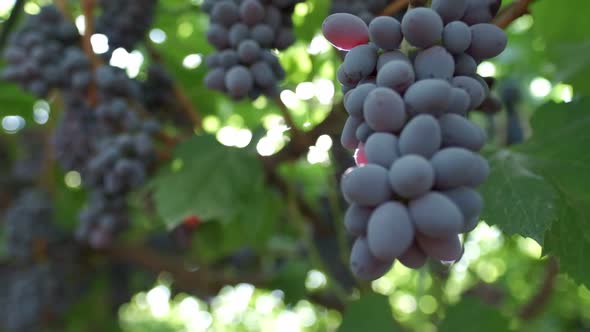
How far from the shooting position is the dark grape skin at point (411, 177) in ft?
1.21

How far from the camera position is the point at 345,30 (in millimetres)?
490

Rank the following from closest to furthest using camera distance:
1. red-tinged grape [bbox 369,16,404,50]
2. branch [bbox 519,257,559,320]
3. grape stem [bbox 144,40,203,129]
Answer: red-tinged grape [bbox 369,16,404,50]
grape stem [bbox 144,40,203,129]
branch [bbox 519,257,559,320]

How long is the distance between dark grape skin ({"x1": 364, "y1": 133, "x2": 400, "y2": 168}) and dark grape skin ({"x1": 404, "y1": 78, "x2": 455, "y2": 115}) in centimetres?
3

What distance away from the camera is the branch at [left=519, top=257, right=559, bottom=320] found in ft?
4.91

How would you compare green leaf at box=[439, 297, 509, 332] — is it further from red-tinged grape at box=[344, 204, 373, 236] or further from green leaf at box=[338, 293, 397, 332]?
red-tinged grape at box=[344, 204, 373, 236]

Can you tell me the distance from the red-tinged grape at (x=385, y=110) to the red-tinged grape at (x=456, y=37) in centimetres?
9

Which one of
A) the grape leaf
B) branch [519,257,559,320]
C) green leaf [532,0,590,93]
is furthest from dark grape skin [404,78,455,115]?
branch [519,257,559,320]

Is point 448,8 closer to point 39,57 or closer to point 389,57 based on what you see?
point 389,57

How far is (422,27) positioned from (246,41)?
366 millimetres

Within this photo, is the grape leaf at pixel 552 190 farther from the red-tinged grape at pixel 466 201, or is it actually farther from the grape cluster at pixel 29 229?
the grape cluster at pixel 29 229

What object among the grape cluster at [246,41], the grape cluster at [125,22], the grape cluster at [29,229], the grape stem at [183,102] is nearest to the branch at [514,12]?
the grape cluster at [246,41]

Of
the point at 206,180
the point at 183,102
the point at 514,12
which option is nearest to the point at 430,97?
the point at 514,12

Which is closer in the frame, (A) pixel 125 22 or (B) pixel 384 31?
(B) pixel 384 31

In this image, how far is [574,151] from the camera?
776mm
